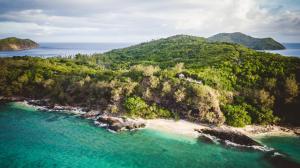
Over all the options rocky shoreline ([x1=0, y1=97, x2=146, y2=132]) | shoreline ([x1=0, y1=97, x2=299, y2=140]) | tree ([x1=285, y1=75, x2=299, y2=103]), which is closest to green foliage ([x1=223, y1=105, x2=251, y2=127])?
shoreline ([x1=0, y1=97, x2=299, y2=140])

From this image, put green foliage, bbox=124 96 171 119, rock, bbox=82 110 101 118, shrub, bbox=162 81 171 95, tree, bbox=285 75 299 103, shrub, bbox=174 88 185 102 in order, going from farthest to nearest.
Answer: shrub, bbox=162 81 171 95 < tree, bbox=285 75 299 103 < rock, bbox=82 110 101 118 < green foliage, bbox=124 96 171 119 < shrub, bbox=174 88 185 102

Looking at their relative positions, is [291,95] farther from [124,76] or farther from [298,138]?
[124,76]

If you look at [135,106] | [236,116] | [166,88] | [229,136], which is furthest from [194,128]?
[135,106]

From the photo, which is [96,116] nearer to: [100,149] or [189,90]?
[100,149]

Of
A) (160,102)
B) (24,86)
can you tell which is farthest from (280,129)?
(24,86)

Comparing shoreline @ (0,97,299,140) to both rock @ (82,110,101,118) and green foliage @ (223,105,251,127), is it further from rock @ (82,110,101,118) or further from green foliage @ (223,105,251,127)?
green foliage @ (223,105,251,127)

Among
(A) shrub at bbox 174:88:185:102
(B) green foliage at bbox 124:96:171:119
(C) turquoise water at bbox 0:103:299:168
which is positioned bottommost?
(C) turquoise water at bbox 0:103:299:168
